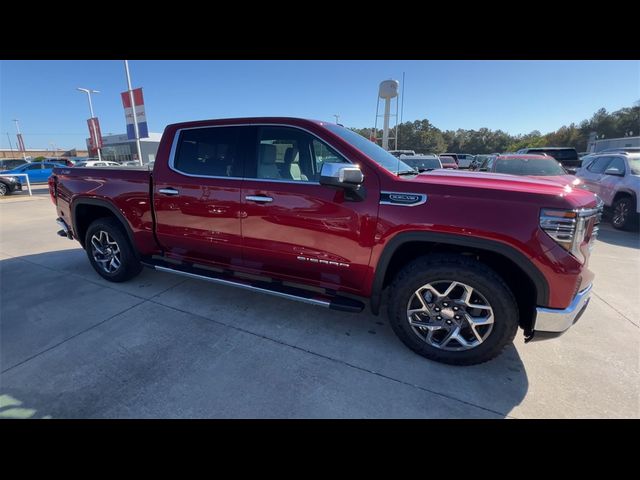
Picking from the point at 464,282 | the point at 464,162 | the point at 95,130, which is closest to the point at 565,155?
the point at 464,282

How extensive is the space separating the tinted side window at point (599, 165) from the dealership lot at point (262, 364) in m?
6.54

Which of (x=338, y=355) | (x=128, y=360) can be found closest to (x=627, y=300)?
(x=338, y=355)

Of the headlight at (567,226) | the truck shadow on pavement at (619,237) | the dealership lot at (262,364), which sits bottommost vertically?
the truck shadow on pavement at (619,237)

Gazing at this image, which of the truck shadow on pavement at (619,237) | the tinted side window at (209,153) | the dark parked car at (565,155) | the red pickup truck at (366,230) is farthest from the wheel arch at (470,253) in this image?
the dark parked car at (565,155)

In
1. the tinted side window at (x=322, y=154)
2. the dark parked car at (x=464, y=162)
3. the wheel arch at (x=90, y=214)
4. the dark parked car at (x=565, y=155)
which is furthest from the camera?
the dark parked car at (x=464, y=162)

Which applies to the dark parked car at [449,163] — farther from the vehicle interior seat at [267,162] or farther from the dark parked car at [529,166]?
the vehicle interior seat at [267,162]

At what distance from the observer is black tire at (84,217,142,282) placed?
389 centimetres

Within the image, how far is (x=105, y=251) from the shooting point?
4098 millimetres

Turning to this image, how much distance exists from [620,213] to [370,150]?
8076 mm

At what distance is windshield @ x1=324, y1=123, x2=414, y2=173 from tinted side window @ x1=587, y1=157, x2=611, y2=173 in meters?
8.66

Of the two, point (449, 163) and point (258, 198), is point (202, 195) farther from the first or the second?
point (449, 163)

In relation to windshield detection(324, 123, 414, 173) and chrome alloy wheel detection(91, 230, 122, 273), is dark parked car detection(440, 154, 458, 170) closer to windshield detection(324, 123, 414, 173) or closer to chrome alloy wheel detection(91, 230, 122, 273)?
windshield detection(324, 123, 414, 173)

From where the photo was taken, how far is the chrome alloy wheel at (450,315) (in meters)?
2.38
